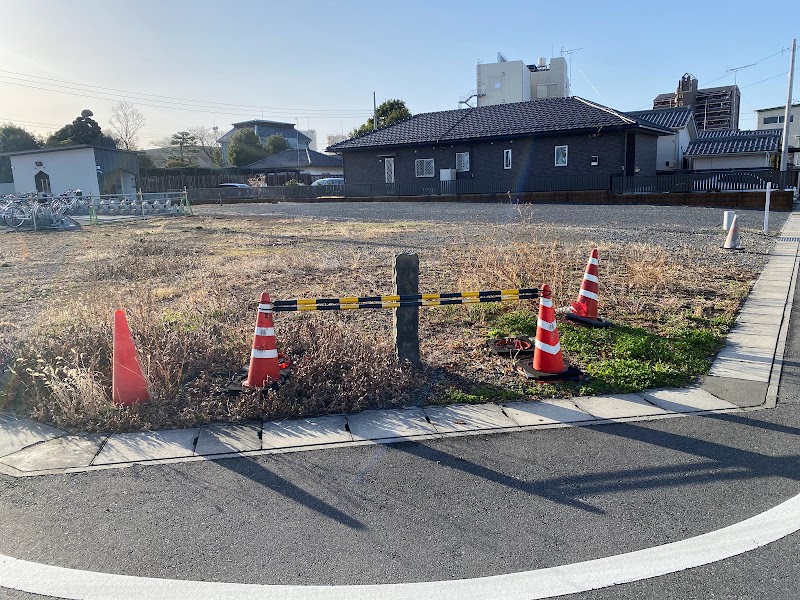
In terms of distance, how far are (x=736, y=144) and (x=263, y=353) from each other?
40.0 m

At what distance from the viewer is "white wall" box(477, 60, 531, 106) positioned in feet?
215

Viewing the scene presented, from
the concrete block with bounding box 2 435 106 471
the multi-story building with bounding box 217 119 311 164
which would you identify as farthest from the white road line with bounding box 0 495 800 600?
the multi-story building with bounding box 217 119 311 164

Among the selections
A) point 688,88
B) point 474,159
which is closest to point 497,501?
point 474,159

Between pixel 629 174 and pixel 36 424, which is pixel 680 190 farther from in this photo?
pixel 36 424

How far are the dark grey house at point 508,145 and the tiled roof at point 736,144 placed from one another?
22.4 ft

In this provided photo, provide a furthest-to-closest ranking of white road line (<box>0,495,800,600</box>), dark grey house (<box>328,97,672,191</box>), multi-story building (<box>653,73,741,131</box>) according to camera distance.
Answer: multi-story building (<box>653,73,741,131</box>) → dark grey house (<box>328,97,672,191</box>) → white road line (<box>0,495,800,600</box>)

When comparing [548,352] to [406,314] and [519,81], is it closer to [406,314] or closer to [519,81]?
[406,314]

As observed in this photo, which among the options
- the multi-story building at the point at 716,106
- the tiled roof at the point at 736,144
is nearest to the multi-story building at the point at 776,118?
the multi-story building at the point at 716,106

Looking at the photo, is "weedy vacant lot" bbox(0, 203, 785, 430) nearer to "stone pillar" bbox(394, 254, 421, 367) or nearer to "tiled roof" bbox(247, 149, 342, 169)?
"stone pillar" bbox(394, 254, 421, 367)

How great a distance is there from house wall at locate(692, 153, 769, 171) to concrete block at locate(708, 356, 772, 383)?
36.7m

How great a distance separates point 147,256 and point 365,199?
929 inches

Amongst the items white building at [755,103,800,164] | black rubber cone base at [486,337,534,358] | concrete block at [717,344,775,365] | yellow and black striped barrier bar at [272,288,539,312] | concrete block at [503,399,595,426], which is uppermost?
white building at [755,103,800,164]

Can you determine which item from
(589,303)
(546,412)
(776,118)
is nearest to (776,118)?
(776,118)

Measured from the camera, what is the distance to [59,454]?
403 cm
